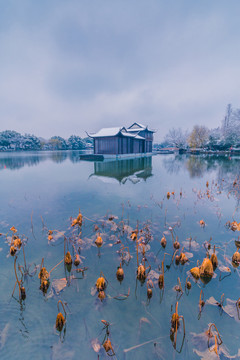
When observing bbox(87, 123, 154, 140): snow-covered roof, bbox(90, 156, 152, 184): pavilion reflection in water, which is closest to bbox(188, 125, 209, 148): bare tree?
bbox(87, 123, 154, 140): snow-covered roof

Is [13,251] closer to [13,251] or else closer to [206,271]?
[13,251]

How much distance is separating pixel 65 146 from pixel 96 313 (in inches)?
3497

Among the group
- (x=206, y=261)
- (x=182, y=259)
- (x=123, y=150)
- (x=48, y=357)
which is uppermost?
(x=123, y=150)

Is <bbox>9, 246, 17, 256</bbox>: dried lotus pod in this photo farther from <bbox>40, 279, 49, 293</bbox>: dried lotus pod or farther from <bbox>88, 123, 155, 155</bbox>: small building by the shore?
<bbox>88, 123, 155, 155</bbox>: small building by the shore

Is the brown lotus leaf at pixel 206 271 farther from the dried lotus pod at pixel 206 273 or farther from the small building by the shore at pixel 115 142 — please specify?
the small building by the shore at pixel 115 142

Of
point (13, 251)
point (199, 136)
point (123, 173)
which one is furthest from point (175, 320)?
point (199, 136)

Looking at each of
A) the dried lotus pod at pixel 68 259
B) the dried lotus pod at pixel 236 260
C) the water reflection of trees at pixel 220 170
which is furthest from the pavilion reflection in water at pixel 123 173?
the dried lotus pod at pixel 68 259

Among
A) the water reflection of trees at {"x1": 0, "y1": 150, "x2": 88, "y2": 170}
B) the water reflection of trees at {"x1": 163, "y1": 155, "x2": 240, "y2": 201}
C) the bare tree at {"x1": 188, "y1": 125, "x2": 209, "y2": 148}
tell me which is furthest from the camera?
the bare tree at {"x1": 188, "y1": 125, "x2": 209, "y2": 148}

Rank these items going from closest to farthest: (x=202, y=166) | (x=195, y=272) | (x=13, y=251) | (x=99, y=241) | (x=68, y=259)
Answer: (x=195, y=272)
(x=68, y=259)
(x=13, y=251)
(x=99, y=241)
(x=202, y=166)

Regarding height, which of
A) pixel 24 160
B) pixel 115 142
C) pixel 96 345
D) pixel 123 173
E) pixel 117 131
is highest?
pixel 117 131

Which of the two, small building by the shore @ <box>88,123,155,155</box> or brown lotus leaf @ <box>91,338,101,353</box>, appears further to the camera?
small building by the shore @ <box>88,123,155,155</box>

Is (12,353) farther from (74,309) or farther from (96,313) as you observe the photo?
(96,313)

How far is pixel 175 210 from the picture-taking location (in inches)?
Result: 243

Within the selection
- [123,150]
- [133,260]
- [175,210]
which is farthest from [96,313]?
[123,150]
